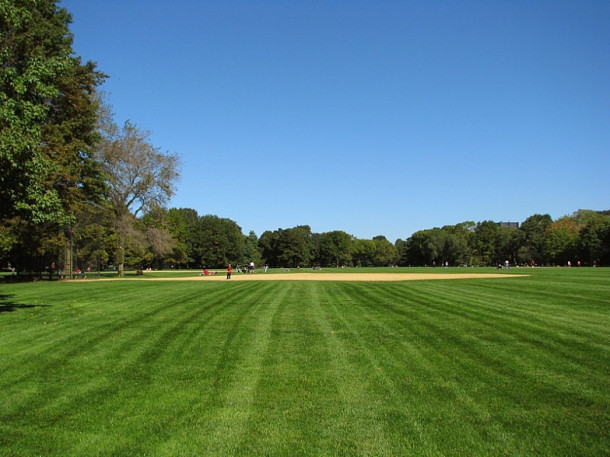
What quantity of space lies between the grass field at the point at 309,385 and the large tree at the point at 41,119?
3885mm

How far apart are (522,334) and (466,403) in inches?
177

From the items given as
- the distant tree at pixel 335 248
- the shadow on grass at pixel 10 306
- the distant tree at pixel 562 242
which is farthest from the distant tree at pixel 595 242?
the shadow on grass at pixel 10 306

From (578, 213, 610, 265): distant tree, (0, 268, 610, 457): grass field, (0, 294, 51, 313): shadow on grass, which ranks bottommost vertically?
(0, 268, 610, 457): grass field

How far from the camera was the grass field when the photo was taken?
5.14 metres

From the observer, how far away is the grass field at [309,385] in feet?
16.9

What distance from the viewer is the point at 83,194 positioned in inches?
1315

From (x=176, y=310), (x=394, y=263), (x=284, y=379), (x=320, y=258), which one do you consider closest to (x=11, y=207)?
(x=176, y=310)

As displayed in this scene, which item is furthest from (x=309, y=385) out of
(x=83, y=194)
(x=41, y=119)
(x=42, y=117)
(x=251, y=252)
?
(x=251, y=252)

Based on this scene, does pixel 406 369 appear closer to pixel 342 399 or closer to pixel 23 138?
pixel 342 399

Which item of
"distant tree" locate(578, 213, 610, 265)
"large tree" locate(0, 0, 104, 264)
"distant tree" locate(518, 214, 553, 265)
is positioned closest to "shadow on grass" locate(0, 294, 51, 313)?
"large tree" locate(0, 0, 104, 264)

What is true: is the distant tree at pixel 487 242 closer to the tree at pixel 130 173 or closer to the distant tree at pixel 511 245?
the distant tree at pixel 511 245

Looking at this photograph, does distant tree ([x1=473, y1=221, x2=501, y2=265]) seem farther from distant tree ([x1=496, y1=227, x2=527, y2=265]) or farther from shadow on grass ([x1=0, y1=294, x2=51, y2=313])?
shadow on grass ([x1=0, y1=294, x2=51, y2=313])

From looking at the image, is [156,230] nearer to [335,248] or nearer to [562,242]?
[562,242]

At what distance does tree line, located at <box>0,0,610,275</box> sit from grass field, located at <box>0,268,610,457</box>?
4.97 m
